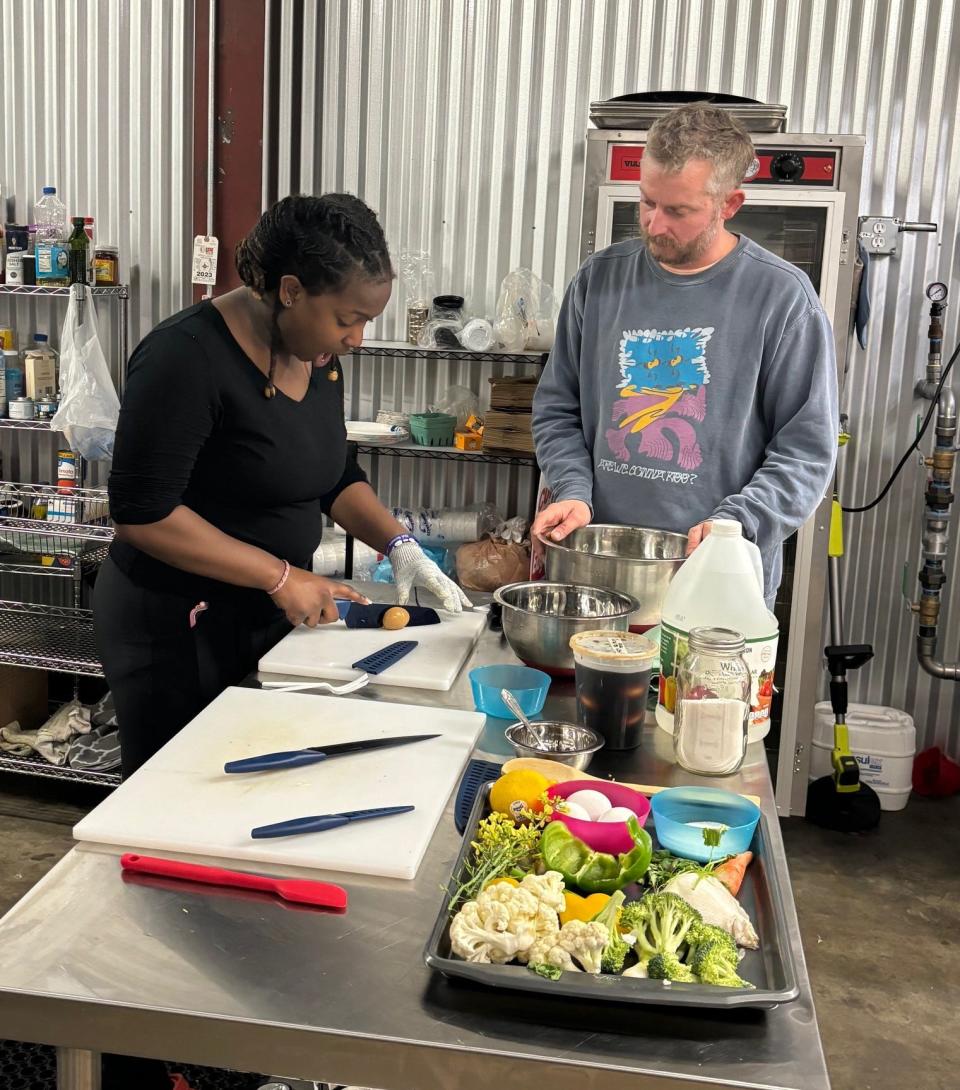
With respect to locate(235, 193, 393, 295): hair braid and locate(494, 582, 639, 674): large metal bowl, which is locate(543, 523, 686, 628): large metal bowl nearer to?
locate(494, 582, 639, 674): large metal bowl

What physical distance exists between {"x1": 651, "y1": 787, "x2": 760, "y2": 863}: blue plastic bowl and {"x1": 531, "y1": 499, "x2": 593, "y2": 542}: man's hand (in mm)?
766

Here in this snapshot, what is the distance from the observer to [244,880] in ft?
3.84

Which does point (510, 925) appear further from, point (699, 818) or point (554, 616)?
point (554, 616)

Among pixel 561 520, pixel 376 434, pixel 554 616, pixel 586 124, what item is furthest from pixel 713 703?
pixel 586 124

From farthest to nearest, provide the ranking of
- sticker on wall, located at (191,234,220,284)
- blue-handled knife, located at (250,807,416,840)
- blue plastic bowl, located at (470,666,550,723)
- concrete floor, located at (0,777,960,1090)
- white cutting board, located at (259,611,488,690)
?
sticker on wall, located at (191,234,220,284) → concrete floor, located at (0,777,960,1090) → white cutting board, located at (259,611,488,690) → blue plastic bowl, located at (470,666,550,723) → blue-handled knife, located at (250,807,416,840)

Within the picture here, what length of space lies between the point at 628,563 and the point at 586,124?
2.83m

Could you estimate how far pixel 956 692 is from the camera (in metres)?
4.36

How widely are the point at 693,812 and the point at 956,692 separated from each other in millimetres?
3460

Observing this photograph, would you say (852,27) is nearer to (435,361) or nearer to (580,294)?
(435,361)

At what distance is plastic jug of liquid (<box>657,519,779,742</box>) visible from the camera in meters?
1.56

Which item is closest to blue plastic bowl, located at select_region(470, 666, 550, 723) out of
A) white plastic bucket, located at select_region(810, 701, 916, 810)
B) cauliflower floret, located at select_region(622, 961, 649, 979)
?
cauliflower floret, located at select_region(622, 961, 649, 979)

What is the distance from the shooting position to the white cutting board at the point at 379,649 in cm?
183

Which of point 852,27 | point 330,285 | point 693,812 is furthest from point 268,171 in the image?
point 693,812

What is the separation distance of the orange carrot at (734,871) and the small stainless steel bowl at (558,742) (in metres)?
0.28
